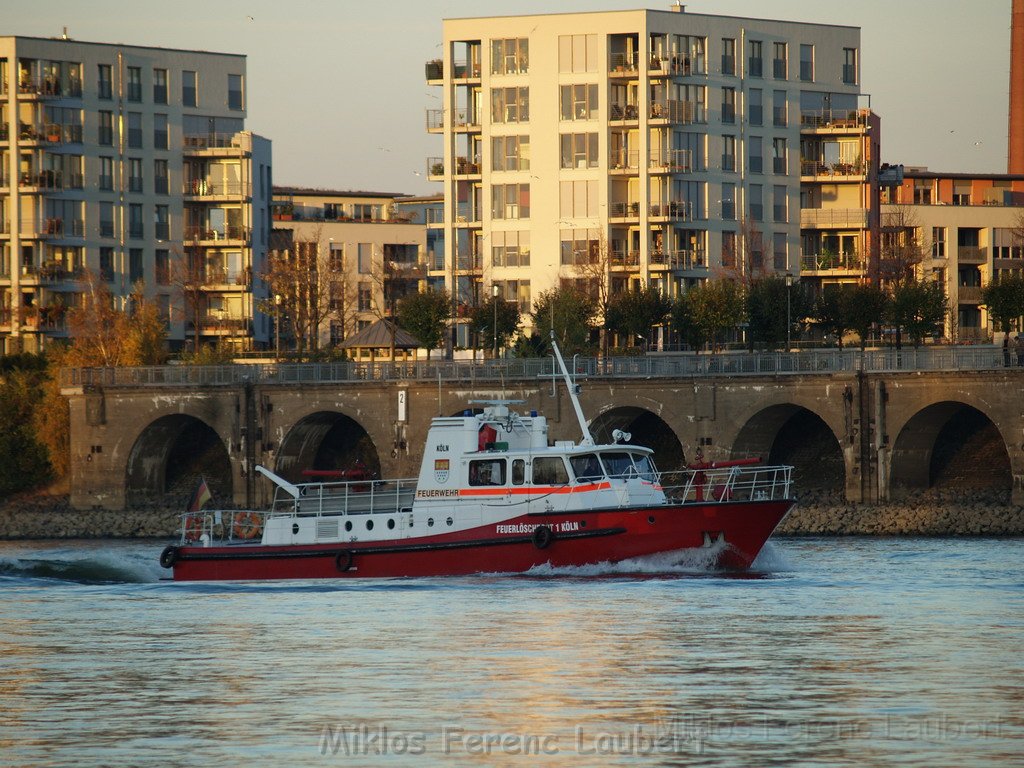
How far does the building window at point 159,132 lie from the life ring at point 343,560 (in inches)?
3194

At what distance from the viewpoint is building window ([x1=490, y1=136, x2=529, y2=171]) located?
117 meters

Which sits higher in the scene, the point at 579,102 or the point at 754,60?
the point at 754,60

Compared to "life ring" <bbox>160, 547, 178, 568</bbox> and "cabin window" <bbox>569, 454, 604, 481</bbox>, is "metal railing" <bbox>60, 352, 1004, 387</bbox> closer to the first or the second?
"cabin window" <bbox>569, 454, 604, 481</bbox>

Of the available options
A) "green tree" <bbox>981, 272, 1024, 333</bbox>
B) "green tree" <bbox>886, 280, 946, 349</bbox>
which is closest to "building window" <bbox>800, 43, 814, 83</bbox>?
"green tree" <bbox>886, 280, 946, 349</bbox>

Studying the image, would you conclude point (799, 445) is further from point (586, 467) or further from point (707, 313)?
point (586, 467)

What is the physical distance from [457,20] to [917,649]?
85431 mm

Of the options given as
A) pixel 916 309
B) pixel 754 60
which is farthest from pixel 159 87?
pixel 916 309

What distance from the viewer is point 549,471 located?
53.8 metres

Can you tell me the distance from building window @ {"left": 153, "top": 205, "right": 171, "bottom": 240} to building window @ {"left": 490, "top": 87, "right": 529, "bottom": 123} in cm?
2793

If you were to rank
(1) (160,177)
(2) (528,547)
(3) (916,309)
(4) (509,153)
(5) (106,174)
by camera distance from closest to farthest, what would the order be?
(2) (528,547) < (3) (916,309) < (4) (509,153) < (5) (106,174) < (1) (160,177)

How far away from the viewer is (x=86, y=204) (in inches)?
5022

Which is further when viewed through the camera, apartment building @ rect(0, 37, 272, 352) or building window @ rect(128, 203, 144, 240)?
building window @ rect(128, 203, 144, 240)

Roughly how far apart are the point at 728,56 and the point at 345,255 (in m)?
43.0

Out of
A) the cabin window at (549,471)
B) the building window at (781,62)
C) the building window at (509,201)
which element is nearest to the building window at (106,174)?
the building window at (509,201)
